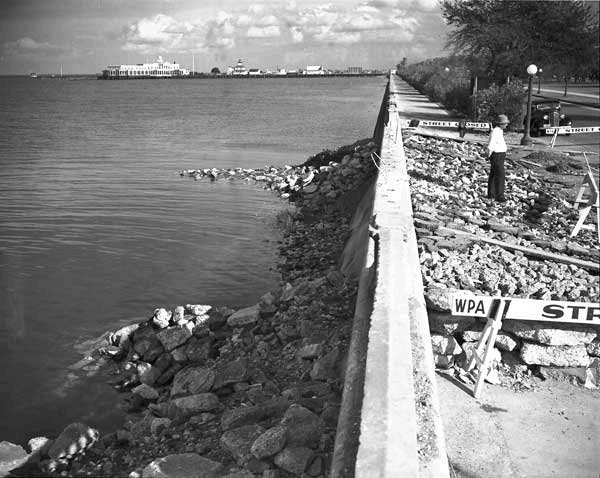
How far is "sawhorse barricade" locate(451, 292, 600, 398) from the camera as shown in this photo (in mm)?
6297

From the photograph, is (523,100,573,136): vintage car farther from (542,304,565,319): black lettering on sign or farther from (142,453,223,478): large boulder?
(142,453,223,478): large boulder

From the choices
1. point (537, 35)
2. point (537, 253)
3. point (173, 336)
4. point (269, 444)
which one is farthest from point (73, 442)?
point (537, 35)

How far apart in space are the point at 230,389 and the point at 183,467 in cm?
200

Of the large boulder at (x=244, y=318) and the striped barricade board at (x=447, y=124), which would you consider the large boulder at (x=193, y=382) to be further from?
the striped barricade board at (x=447, y=124)

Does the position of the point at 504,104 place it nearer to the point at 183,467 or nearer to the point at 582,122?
the point at 582,122

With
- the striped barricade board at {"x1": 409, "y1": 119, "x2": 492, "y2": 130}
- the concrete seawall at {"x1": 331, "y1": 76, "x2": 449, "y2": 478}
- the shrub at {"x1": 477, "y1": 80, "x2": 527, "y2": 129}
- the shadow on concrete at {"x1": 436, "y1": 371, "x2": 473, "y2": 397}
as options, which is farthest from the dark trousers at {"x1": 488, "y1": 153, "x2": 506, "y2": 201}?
the shrub at {"x1": 477, "y1": 80, "x2": 527, "y2": 129}

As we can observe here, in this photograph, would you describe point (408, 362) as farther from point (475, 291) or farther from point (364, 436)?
point (475, 291)

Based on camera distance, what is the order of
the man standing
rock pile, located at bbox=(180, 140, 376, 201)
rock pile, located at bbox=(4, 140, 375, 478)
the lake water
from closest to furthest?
1. rock pile, located at bbox=(4, 140, 375, 478)
2. the lake water
3. the man standing
4. rock pile, located at bbox=(180, 140, 376, 201)

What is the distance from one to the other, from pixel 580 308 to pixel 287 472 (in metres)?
3.35

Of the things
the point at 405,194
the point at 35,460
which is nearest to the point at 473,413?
the point at 35,460

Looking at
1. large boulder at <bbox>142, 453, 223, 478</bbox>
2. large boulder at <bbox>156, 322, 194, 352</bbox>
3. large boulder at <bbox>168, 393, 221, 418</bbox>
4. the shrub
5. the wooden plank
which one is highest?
the shrub

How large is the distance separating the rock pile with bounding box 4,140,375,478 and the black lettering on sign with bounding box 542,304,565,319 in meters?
1.98

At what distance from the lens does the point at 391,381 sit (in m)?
4.75

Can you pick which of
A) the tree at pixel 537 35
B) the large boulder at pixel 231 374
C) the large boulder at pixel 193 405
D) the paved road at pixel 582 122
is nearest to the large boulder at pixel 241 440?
the large boulder at pixel 193 405
